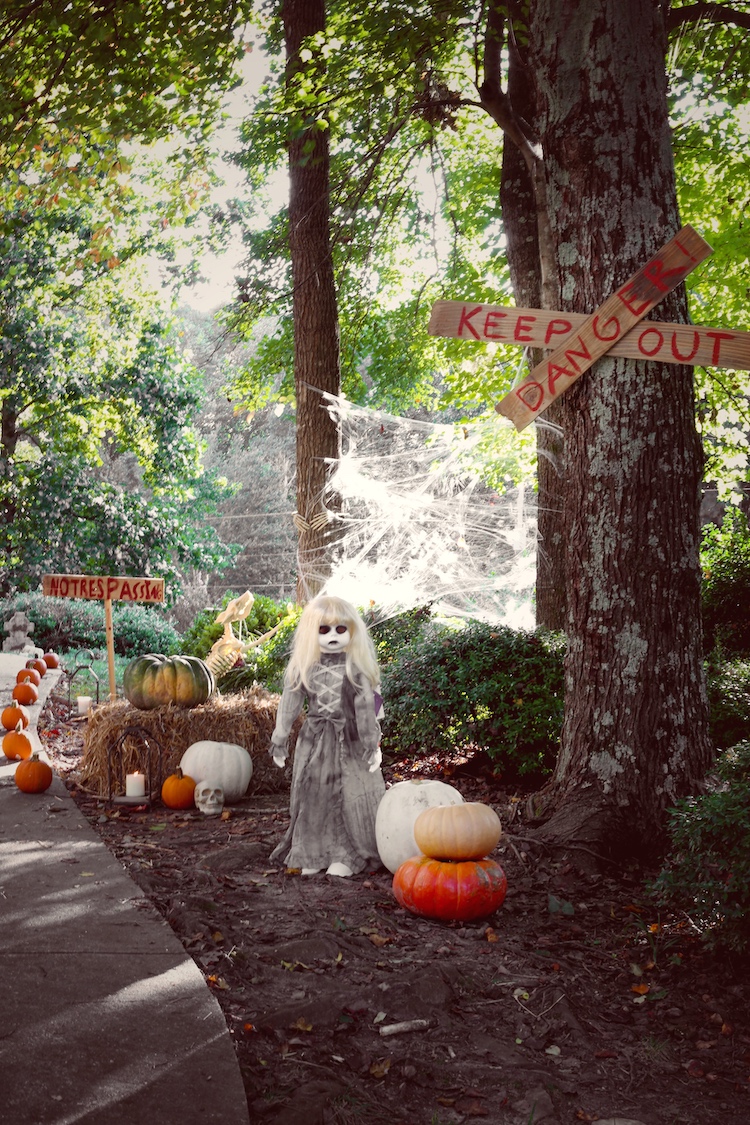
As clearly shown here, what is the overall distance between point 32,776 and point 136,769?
0.66 meters

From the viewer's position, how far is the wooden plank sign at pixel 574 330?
4.46m

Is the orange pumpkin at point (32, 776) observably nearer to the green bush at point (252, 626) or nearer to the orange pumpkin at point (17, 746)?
the orange pumpkin at point (17, 746)

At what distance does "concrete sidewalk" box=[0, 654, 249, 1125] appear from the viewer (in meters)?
2.27

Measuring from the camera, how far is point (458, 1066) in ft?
9.32

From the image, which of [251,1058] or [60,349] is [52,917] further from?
[60,349]

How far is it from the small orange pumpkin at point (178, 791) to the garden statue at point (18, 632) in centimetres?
898

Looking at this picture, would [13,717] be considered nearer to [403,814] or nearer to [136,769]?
[136,769]

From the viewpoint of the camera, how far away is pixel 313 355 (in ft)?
32.1

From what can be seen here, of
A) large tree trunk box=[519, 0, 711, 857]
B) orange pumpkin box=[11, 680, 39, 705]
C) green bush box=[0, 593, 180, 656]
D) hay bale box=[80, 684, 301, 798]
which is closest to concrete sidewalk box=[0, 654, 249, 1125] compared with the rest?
hay bale box=[80, 684, 301, 798]

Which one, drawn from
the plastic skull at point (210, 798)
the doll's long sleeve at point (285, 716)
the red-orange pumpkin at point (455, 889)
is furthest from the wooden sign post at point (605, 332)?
the plastic skull at point (210, 798)

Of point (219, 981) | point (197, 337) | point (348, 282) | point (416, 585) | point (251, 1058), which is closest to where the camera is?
point (251, 1058)

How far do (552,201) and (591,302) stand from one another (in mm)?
642

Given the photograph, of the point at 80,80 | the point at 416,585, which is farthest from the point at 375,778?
the point at 80,80

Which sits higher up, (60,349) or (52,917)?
(60,349)
